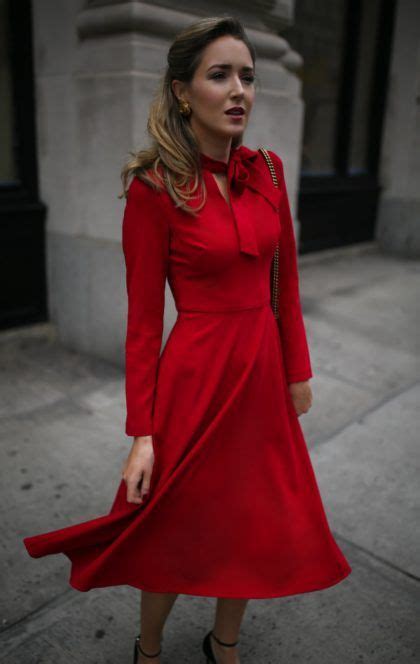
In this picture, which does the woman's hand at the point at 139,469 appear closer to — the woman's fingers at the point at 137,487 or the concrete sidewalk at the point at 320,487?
the woman's fingers at the point at 137,487

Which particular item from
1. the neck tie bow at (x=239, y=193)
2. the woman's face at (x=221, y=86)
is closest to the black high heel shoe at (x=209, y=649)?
the neck tie bow at (x=239, y=193)

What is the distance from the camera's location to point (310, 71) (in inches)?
328

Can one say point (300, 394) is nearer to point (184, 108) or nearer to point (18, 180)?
point (184, 108)

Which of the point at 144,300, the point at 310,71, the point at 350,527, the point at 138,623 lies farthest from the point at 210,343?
the point at 310,71

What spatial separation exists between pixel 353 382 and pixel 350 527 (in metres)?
1.85

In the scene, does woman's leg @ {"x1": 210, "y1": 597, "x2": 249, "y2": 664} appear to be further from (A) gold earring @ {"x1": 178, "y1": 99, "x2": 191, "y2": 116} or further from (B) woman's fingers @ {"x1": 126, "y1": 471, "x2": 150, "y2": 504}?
(A) gold earring @ {"x1": 178, "y1": 99, "x2": 191, "y2": 116}

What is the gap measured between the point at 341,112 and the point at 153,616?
8.43 meters

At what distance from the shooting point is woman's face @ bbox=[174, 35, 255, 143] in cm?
170

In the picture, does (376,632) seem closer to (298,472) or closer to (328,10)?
(298,472)

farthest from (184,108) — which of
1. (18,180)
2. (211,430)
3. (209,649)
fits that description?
(18,180)

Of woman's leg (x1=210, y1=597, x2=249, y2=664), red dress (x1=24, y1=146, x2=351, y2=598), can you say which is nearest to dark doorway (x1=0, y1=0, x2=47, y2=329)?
red dress (x1=24, y1=146, x2=351, y2=598)

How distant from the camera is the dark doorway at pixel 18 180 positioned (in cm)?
489

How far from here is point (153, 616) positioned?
197 centimetres

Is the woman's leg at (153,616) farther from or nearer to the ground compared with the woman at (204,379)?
nearer to the ground
